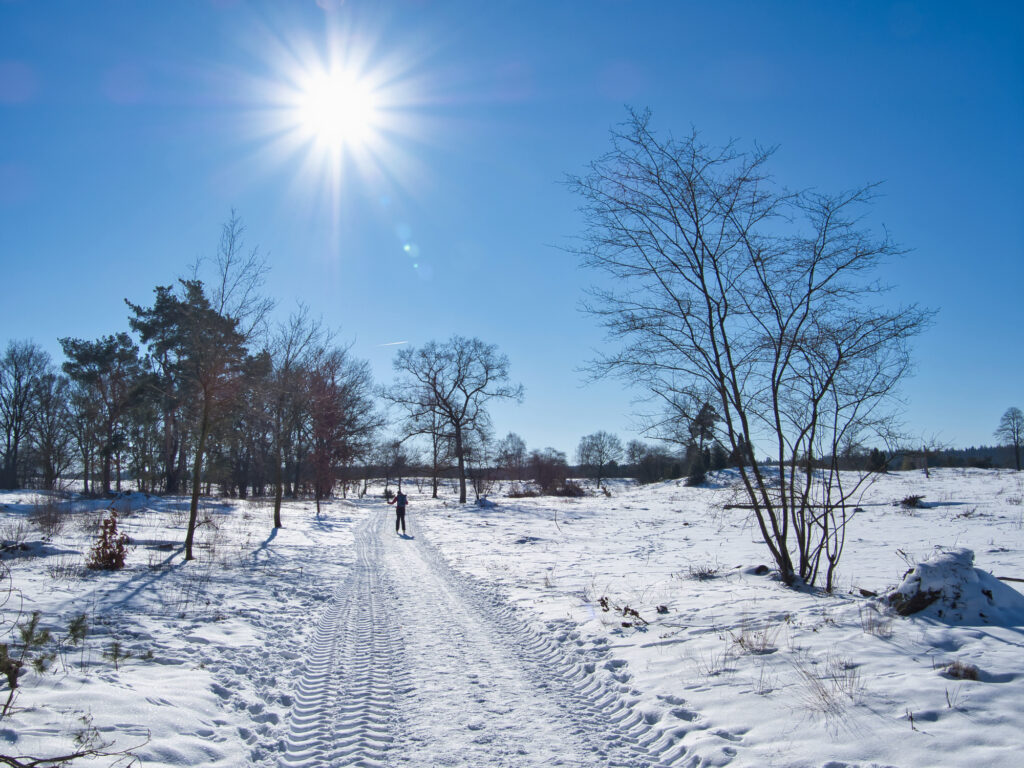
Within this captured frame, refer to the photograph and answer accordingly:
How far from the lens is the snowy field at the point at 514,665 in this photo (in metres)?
3.70

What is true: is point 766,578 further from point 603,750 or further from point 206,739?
point 206,739

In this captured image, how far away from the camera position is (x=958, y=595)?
5.84 meters

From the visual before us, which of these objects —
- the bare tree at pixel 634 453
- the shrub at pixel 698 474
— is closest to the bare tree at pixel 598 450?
the bare tree at pixel 634 453

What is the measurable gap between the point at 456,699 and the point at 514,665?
1.10m

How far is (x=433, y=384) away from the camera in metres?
38.0

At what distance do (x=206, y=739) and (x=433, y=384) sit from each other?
3436cm

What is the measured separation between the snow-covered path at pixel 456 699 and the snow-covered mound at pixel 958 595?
12.0ft

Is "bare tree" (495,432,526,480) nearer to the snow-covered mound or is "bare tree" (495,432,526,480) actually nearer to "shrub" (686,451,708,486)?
"shrub" (686,451,708,486)

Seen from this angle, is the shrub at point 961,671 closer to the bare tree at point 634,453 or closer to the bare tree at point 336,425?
the bare tree at point 336,425

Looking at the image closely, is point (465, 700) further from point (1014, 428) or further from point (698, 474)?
point (1014, 428)

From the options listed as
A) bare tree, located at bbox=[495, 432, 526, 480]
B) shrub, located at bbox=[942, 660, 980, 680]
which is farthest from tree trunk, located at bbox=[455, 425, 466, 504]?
shrub, located at bbox=[942, 660, 980, 680]

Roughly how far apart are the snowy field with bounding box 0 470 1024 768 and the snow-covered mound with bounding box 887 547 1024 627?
0.09 feet

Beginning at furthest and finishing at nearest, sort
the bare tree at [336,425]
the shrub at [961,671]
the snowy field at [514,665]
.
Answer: the bare tree at [336,425], the shrub at [961,671], the snowy field at [514,665]

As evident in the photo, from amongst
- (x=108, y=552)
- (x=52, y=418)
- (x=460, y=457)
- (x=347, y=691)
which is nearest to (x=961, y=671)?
(x=347, y=691)
